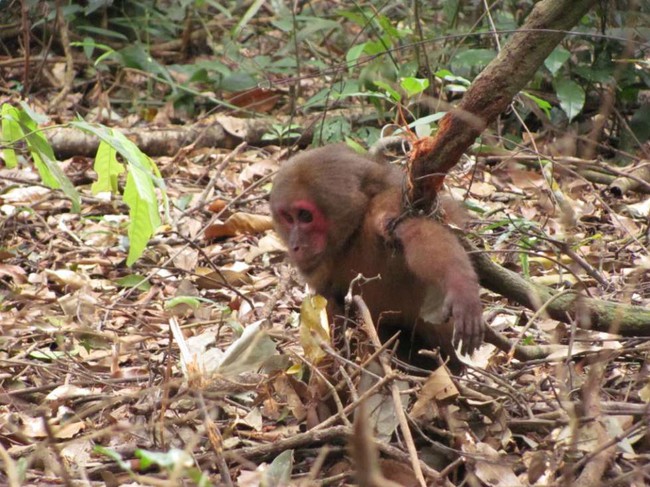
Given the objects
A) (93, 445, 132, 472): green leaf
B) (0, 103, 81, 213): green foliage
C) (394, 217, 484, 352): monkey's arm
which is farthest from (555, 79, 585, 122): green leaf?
(93, 445, 132, 472): green leaf

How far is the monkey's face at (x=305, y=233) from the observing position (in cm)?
448

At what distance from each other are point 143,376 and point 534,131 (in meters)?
4.73

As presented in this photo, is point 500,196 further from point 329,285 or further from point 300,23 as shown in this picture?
point 300,23

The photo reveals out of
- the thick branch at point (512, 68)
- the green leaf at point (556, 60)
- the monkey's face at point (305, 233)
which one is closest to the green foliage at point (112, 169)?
the monkey's face at point (305, 233)

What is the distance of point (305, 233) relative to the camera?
178 inches

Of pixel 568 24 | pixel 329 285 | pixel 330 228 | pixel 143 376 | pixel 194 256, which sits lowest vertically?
pixel 194 256

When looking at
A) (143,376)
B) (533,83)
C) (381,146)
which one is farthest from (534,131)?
(143,376)

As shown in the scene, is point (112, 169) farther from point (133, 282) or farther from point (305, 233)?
point (133, 282)

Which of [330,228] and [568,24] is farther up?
[568,24]

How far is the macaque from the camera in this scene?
4.22 m

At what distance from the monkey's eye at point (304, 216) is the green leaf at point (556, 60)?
3282mm

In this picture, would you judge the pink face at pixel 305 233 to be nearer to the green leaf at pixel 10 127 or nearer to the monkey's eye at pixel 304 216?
the monkey's eye at pixel 304 216

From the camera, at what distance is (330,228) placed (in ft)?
14.6

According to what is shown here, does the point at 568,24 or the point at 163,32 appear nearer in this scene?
the point at 568,24
